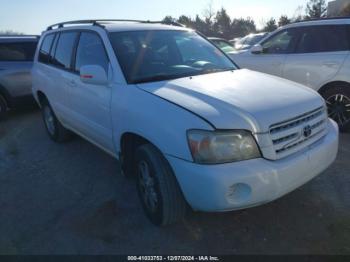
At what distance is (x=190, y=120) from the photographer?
8.16 feet

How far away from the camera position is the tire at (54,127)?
5.33 meters

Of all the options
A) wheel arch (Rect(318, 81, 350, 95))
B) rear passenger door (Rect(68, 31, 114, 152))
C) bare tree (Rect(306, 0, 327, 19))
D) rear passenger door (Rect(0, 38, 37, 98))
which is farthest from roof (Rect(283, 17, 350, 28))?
bare tree (Rect(306, 0, 327, 19))

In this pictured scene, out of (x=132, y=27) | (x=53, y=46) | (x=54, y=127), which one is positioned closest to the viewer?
(x=132, y=27)

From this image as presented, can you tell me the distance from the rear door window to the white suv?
0.17 meters

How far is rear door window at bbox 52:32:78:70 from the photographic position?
14.5ft

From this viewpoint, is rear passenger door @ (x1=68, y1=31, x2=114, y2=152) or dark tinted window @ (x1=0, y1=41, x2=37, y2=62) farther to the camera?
dark tinted window @ (x1=0, y1=41, x2=37, y2=62)

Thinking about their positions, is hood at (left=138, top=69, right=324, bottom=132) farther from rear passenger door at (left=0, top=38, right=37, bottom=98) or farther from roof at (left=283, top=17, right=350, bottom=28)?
rear passenger door at (left=0, top=38, right=37, bottom=98)

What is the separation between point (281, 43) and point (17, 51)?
5.69m

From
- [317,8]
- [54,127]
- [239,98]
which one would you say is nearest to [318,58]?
[239,98]

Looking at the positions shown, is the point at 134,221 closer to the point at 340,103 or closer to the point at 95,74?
the point at 95,74

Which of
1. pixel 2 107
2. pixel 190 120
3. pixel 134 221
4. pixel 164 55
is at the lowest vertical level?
pixel 2 107

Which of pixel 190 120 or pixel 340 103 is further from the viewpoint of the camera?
pixel 340 103

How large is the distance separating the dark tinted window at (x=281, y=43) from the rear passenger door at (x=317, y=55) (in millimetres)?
124

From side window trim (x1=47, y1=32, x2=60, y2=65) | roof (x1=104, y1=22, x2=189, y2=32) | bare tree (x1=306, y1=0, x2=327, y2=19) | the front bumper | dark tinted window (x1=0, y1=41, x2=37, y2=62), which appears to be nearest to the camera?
the front bumper
